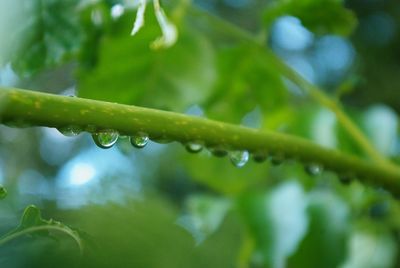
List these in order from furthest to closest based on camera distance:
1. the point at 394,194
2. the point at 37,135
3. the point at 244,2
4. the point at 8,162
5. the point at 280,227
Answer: the point at 244,2
the point at 37,135
the point at 8,162
the point at 280,227
the point at 394,194

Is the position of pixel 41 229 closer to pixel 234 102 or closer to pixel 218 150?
pixel 218 150

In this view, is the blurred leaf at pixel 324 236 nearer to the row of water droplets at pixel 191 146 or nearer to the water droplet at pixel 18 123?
the row of water droplets at pixel 191 146

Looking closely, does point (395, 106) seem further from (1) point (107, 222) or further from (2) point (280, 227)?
(1) point (107, 222)

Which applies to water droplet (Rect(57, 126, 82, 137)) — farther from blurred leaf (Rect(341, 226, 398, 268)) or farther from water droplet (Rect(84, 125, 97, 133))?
blurred leaf (Rect(341, 226, 398, 268))

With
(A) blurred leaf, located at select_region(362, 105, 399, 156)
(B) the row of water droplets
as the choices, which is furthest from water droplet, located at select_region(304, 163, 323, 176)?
(A) blurred leaf, located at select_region(362, 105, 399, 156)

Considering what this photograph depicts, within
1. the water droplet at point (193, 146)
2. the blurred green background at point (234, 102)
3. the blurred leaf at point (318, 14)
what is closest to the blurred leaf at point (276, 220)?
the blurred green background at point (234, 102)

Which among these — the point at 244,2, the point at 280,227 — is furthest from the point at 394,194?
the point at 244,2
